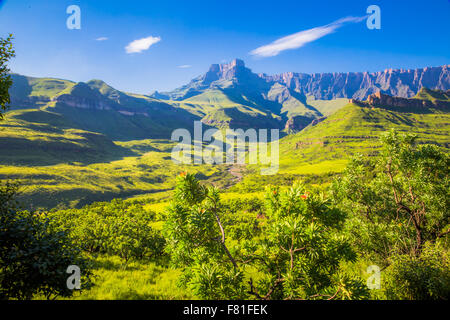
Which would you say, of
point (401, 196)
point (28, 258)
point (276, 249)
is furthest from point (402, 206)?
point (28, 258)

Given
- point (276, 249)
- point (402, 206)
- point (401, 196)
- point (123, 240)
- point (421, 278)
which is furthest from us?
point (123, 240)

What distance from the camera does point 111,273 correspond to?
13438 mm

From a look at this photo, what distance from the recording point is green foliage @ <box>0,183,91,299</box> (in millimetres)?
6367

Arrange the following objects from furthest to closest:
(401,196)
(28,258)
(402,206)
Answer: (401,196) < (402,206) < (28,258)

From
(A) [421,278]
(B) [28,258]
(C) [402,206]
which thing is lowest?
(A) [421,278]

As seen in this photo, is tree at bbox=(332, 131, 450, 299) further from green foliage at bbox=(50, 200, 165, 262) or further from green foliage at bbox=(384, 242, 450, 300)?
green foliage at bbox=(50, 200, 165, 262)

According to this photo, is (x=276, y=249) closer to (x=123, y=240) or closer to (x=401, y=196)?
(x=401, y=196)

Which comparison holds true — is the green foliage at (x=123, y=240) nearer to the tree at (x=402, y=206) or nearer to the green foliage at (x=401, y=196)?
the tree at (x=402, y=206)

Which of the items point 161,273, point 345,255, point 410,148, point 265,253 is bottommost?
point 161,273

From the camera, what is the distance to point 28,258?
6.55 meters
